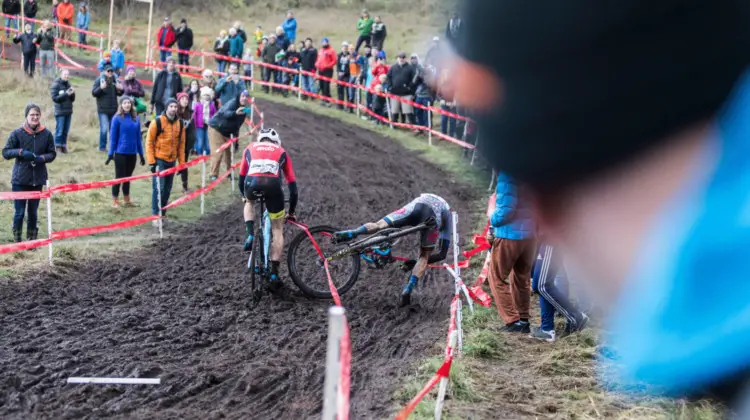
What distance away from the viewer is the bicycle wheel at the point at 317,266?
10344mm

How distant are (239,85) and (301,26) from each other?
2142 cm

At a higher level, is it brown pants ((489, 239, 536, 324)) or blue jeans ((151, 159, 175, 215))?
brown pants ((489, 239, 536, 324))

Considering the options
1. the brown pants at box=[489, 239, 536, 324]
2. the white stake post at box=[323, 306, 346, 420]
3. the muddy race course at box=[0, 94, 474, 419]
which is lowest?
the muddy race course at box=[0, 94, 474, 419]

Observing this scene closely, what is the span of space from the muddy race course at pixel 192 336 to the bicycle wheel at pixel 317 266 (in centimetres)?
21

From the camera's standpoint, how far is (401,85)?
22.8 meters

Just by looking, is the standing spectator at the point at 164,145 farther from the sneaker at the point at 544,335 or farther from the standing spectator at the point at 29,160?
the sneaker at the point at 544,335

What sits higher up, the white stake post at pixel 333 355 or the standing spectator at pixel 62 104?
the white stake post at pixel 333 355

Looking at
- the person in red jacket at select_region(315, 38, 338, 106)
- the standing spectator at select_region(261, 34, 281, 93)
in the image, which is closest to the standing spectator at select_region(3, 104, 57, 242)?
the person in red jacket at select_region(315, 38, 338, 106)

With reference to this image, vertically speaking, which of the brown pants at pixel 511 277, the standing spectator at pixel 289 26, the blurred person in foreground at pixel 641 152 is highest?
the standing spectator at pixel 289 26

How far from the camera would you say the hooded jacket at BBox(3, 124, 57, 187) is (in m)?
12.3

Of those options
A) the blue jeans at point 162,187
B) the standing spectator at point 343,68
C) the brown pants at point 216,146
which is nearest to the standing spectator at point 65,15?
the standing spectator at point 343,68

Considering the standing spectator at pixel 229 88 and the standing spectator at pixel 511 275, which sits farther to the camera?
the standing spectator at pixel 229 88

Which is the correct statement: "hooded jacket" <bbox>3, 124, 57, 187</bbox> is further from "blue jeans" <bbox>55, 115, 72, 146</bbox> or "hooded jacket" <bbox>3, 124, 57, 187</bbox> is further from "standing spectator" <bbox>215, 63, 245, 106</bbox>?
"blue jeans" <bbox>55, 115, 72, 146</bbox>

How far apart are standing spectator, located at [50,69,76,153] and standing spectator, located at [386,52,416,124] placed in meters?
8.16
